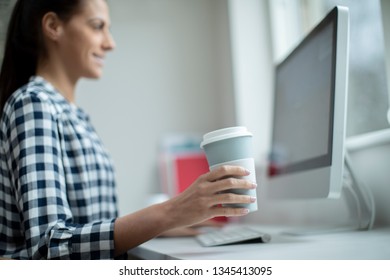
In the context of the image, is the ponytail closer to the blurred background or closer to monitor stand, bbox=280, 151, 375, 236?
the blurred background

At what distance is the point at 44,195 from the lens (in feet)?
2.33

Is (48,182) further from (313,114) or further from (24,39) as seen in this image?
(313,114)

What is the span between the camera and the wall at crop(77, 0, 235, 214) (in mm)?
1048

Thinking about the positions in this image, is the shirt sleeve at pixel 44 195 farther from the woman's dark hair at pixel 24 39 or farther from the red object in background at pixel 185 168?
the red object in background at pixel 185 168

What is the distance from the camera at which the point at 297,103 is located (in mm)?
992

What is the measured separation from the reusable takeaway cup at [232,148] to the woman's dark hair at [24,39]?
47cm

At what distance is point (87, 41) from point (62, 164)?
31 centimetres

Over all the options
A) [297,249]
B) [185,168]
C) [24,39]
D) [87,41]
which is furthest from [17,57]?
[297,249]

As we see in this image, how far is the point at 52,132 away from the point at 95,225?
7.3 inches

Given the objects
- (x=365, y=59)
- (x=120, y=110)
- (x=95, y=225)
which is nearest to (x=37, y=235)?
(x=95, y=225)

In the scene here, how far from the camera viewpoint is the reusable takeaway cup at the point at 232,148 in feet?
2.09

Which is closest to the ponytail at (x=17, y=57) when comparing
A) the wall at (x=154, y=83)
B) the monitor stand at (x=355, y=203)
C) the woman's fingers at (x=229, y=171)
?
the wall at (x=154, y=83)

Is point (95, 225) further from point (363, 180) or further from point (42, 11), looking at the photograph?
point (363, 180)
